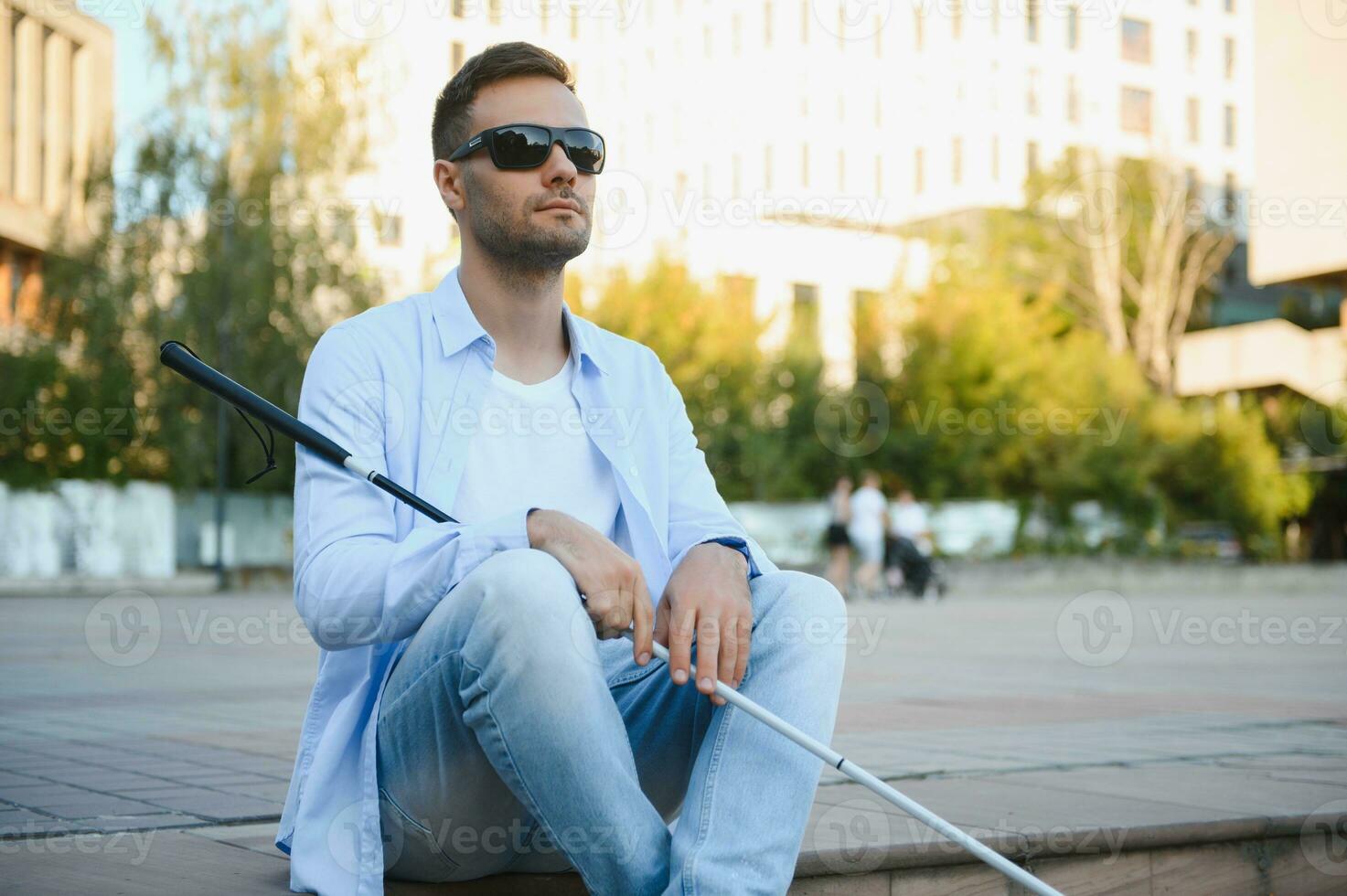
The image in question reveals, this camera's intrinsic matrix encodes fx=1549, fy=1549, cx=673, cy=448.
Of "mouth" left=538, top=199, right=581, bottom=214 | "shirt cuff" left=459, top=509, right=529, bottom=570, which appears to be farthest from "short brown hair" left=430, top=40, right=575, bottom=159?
"shirt cuff" left=459, top=509, right=529, bottom=570

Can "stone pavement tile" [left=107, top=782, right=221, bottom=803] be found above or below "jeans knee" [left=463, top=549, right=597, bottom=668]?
below

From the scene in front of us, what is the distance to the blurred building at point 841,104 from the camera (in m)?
49.6

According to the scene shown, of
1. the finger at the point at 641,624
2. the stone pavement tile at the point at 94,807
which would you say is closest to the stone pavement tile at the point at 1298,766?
the finger at the point at 641,624

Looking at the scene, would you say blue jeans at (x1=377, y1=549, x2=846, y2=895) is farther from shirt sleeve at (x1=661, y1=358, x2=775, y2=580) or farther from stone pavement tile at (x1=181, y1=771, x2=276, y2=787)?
stone pavement tile at (x1=181, y1=771, x2=276, y2=787)

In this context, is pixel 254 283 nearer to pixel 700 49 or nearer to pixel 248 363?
A: pixel 248 363

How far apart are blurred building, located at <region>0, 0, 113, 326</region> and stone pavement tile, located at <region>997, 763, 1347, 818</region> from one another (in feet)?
121

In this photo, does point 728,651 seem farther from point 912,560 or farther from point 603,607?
point 912,560

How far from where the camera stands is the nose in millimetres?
3107

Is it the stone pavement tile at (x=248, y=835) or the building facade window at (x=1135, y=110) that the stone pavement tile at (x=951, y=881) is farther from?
the building facade window at (x=1135, y=110)

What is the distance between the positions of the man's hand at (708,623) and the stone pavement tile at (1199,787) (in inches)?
71.5

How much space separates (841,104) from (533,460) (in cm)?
5760

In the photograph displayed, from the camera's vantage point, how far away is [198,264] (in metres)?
24.3

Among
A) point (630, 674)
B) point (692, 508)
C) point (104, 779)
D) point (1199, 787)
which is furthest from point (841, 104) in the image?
point (630, 674)

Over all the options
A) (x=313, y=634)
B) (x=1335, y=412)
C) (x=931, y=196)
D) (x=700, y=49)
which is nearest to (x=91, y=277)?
(x=313, y=634)
